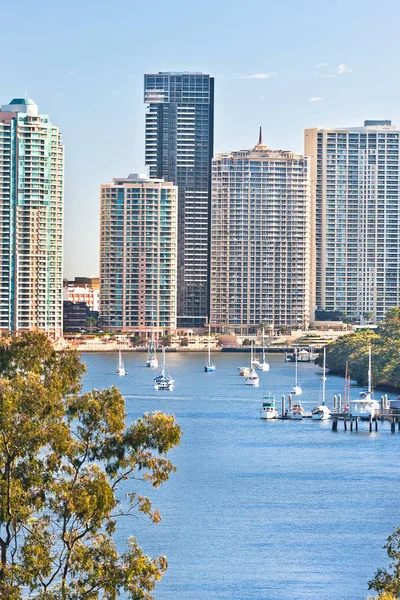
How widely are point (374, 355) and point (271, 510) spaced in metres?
67.1

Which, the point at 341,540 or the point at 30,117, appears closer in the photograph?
the point at 341,540

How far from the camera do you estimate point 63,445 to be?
2795 cm

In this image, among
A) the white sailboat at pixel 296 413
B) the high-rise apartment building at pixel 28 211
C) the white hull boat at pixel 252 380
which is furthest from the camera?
the high-rise apartment building at pixel 28 211

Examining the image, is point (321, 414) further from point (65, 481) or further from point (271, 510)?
point (65, 481)

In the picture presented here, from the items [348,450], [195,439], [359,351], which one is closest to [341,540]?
[348,450]

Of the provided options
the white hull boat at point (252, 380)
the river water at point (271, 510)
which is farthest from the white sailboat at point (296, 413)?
the white hull boat at point (252, 380)

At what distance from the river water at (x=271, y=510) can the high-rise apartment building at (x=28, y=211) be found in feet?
243

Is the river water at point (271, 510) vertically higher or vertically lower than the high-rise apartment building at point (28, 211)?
lower

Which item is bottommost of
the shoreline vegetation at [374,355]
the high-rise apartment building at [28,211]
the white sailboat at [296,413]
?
the white sailboat at [296,413]

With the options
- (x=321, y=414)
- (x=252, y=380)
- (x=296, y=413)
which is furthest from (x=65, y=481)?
(x=252, y=380)

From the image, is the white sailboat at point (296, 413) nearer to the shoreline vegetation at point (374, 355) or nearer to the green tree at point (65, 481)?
the shoreline vegetation at point (374, 355)

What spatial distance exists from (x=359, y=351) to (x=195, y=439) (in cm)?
5793

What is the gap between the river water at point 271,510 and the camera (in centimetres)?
4706

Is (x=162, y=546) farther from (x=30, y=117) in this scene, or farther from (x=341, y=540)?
(x=30, y=117)
